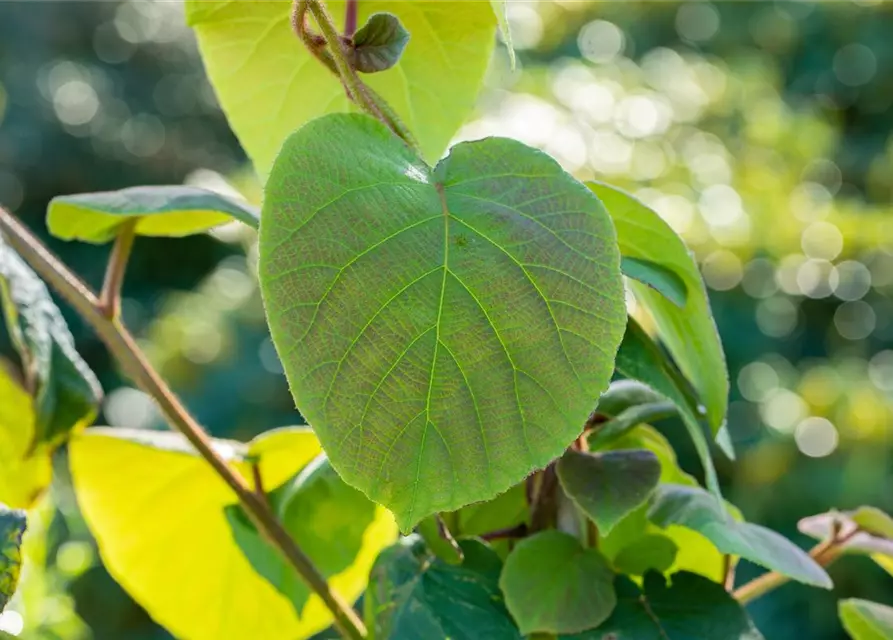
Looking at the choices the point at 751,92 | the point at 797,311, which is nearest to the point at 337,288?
the point at 797,311

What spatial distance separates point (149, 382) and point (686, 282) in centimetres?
16

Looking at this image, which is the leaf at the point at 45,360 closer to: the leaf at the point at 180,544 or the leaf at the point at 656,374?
the leaf at the point at 180,544

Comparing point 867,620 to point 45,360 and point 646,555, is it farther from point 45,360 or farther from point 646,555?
point 45,360

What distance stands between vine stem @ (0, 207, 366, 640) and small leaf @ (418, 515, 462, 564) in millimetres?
33

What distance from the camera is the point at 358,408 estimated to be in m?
0.19

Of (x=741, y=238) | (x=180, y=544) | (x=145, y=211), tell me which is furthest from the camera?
(x=741, y=238)

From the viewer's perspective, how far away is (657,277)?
0.27 meters

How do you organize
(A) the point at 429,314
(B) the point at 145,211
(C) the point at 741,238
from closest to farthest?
(A) the point at 429,314 < (B) the point at 145,211 < (C) the point at 741,238

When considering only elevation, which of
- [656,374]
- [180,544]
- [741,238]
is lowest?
[741,238]

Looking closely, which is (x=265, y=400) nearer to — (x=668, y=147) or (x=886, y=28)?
(x=668, y=147)

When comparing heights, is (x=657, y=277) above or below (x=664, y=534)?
above

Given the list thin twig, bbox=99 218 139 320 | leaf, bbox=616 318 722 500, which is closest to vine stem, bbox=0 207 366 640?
thin twig, bbox=99 218 139 320

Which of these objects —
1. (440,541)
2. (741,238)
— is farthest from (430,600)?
(741,238)

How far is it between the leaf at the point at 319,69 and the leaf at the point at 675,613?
0.48 feet
